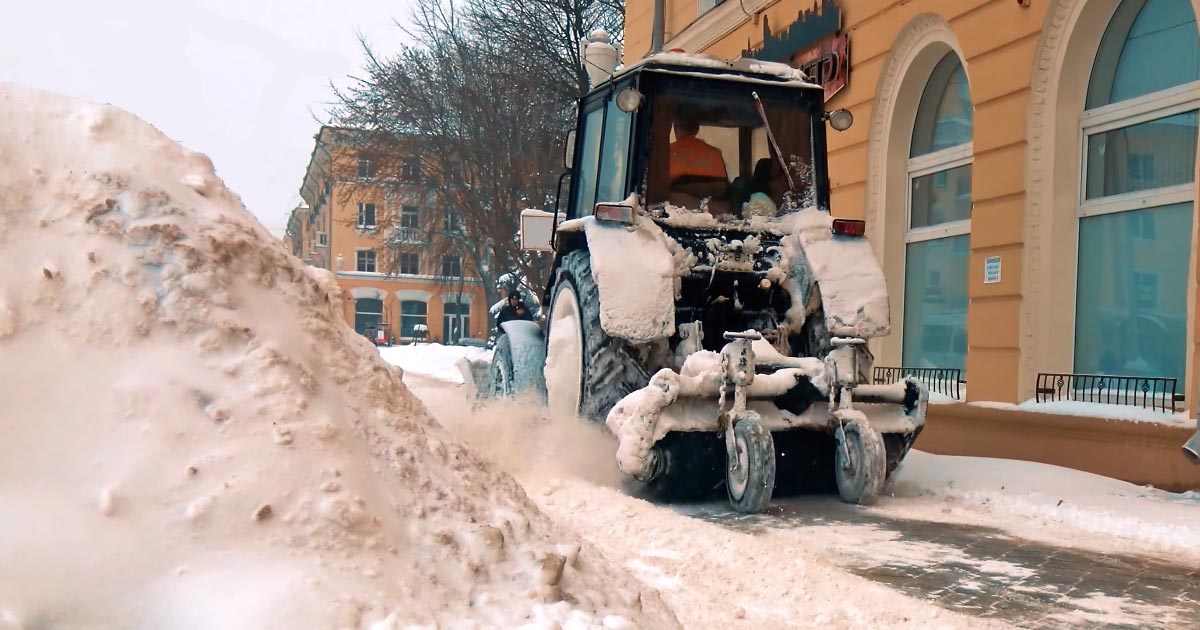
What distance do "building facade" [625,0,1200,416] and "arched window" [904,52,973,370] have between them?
0.7 inches

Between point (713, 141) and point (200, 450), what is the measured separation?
4.37 metres

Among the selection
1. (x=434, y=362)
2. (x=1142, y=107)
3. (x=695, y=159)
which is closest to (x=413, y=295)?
(x=434, y=362)

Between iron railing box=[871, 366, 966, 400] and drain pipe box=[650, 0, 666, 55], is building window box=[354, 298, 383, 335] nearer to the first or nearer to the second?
drain pipe box=[650, 0, 666, 55]

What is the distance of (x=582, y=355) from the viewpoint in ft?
18.4

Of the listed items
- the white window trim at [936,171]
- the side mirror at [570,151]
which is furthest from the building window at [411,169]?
the side mirror at [570,151]

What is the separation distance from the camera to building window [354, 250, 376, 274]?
5415cm

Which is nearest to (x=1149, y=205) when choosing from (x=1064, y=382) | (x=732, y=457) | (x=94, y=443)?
(x=1064, y=382)

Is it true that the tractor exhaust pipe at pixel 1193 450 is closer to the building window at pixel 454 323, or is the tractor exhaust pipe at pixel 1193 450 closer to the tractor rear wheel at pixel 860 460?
the tractor rear wheel at pixel 860 460

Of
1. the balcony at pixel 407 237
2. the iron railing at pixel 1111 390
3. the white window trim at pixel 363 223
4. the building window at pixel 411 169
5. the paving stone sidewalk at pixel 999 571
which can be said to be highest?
the building window at pixel 411 169

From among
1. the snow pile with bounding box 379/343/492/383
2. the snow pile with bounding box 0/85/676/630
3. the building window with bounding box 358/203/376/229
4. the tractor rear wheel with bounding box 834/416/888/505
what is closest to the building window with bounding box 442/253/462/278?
the snow pile with bounding box 379/343/492/383

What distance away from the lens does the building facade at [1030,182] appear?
6.93 meters

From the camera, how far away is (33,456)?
89.4 inches

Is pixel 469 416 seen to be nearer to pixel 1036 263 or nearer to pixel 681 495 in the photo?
pixel 681 495

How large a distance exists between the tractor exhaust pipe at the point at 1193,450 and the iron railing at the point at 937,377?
11.1 ft
